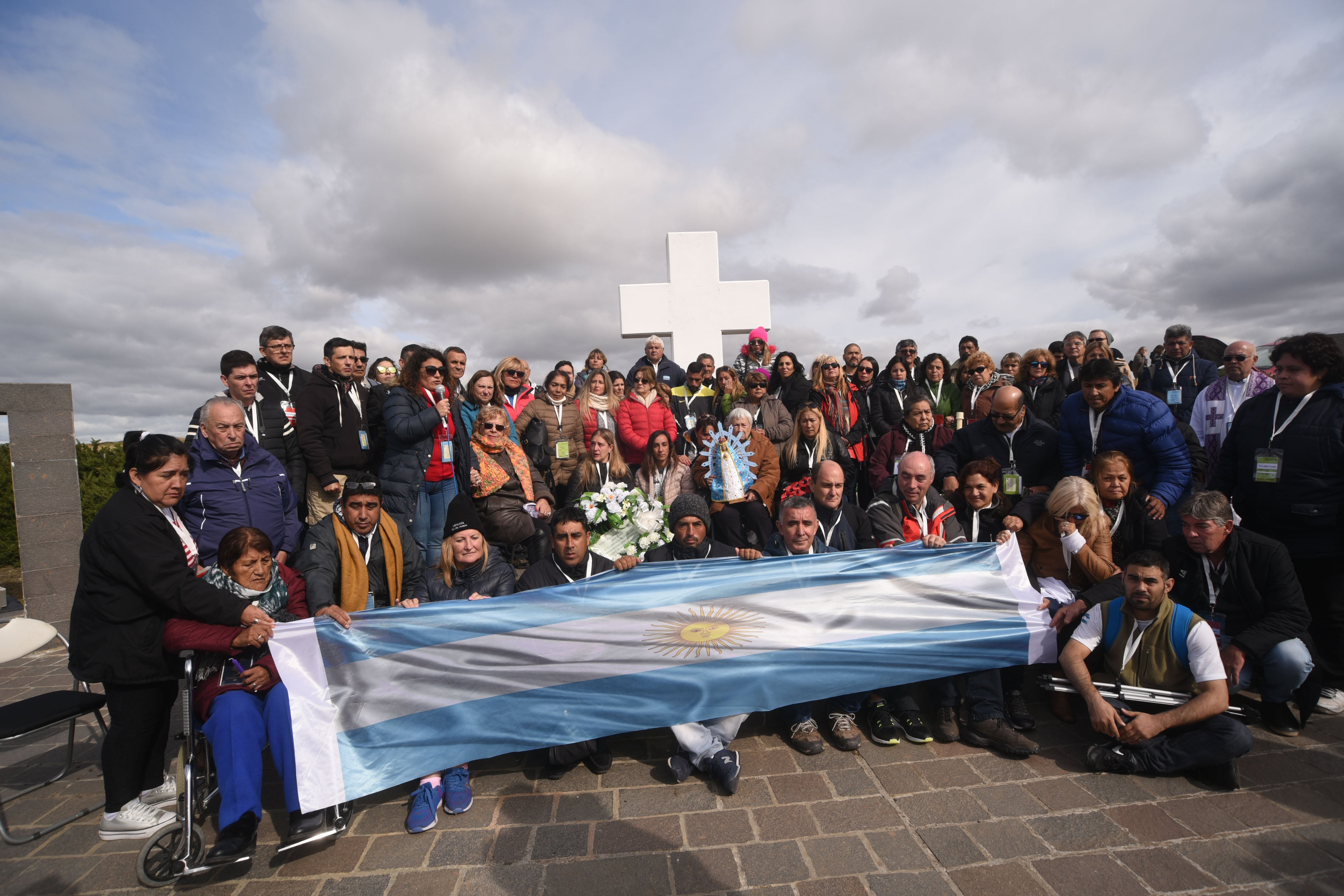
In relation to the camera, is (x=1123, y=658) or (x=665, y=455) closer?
(x=1123, y=658)

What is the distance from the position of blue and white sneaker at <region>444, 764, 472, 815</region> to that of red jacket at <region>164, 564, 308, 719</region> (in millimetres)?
1025

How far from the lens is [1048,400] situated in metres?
6.03

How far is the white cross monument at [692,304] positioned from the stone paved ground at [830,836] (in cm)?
716

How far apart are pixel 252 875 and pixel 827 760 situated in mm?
2857

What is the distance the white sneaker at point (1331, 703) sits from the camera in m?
3.74

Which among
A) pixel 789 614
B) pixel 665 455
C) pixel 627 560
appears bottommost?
pixel 789 614

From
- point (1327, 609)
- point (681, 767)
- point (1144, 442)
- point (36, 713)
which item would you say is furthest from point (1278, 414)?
point (36, 713)

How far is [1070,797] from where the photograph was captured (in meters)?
3.01

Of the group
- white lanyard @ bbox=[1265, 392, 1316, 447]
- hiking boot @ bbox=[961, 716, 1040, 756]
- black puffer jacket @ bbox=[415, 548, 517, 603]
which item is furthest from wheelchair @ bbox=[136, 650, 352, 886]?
white lanyard @ bbox=[1265, 392, 1316, 447]

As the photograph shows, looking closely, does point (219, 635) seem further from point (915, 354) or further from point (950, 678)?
point (915, 354)

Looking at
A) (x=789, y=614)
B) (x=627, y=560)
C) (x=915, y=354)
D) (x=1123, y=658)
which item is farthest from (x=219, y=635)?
(x=915, y=354)

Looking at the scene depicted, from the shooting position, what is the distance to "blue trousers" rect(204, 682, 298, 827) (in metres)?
2.80

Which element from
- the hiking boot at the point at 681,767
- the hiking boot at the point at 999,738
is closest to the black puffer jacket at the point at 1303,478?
the hiking boot at the point at 999,738

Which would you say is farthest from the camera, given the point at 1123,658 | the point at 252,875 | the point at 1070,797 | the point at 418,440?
the point at 418,440
